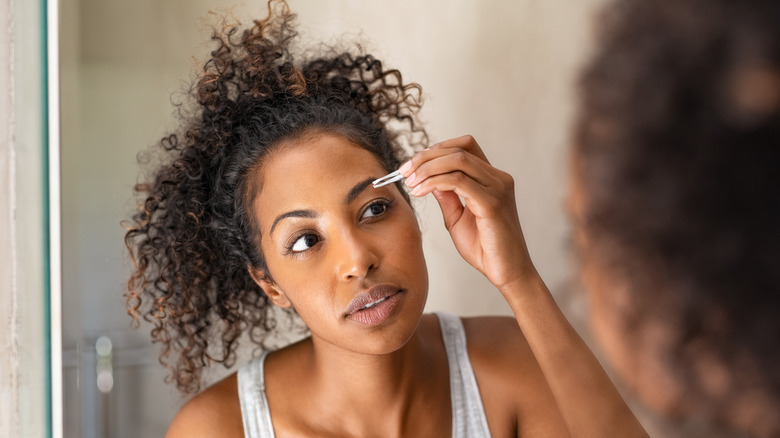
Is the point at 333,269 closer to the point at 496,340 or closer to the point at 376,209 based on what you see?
the point at 376,209

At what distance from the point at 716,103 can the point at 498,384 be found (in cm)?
73

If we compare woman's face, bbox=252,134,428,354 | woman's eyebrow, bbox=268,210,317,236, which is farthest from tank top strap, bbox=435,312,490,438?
woman's eyebrow, bbox=268,210,317,236

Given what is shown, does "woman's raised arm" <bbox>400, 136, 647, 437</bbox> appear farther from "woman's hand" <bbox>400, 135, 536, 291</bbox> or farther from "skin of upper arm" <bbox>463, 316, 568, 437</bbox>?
"skin of upper arm" <bbox>463, 316, 568, 437</bbox>

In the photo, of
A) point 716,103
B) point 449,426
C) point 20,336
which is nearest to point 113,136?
point 20,336

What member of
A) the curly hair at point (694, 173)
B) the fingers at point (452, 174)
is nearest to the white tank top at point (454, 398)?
the fingers at point (452, 174)

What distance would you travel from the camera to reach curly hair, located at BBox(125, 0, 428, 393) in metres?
0.83

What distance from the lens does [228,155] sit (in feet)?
2.78

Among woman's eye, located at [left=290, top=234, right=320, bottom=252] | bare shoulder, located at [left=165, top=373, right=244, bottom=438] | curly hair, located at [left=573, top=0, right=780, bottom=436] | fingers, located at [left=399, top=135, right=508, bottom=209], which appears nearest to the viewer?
curly hair, located at [left=573, top=0, right=780, bottom=436]

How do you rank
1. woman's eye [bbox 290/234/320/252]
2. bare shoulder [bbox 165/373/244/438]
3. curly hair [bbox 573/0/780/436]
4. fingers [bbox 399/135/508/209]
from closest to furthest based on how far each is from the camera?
curly hair [bbox 573/0/780/436]
fingers [bbox 399/135/508/209]
woman's eye [bbox 290/234/320/252]
bare shoulder [bbox 165/373/244/438]

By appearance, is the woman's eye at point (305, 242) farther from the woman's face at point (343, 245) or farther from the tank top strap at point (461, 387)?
the tank top strap at point (461, 387)

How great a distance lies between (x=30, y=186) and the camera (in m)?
0.67

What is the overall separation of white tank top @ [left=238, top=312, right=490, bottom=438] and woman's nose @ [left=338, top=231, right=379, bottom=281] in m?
0.27

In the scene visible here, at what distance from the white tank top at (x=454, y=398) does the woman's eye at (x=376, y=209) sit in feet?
0.88

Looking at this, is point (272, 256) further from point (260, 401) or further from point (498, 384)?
point (498, 384)
